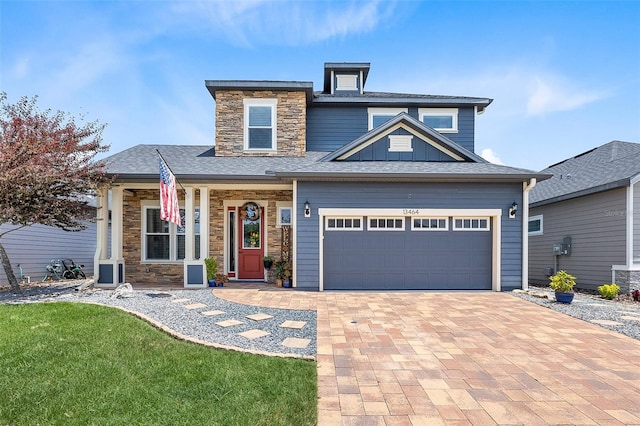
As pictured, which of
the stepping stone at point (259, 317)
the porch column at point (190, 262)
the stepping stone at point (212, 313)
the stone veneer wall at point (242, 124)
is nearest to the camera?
the stepping stone at point (259, 317)

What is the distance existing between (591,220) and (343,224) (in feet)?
26.3

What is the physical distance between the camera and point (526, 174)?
8.55 m

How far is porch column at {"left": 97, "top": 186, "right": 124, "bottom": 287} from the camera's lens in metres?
9.11

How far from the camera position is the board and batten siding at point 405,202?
8.77m

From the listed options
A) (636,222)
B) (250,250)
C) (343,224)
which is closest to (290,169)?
(343,224)

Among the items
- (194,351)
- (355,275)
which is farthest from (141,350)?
(355,275)

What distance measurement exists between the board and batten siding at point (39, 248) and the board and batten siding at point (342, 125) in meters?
9.66

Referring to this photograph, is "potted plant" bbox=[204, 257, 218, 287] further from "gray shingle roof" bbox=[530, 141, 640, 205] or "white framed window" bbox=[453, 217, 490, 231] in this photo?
"gray shingle roof" bbox=[530, 141, 640, 205]

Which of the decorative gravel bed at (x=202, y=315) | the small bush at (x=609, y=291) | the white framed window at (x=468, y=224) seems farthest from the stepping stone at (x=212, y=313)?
the small bush at (x=609, y=291)

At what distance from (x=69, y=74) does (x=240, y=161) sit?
510cm

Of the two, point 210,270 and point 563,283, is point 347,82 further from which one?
point 563,283

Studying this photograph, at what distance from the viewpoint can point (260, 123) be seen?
35.8 ft

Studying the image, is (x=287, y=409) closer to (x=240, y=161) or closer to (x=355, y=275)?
(x=355, y=275)

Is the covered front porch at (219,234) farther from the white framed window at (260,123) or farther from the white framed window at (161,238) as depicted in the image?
the white framed window at (260,123)
